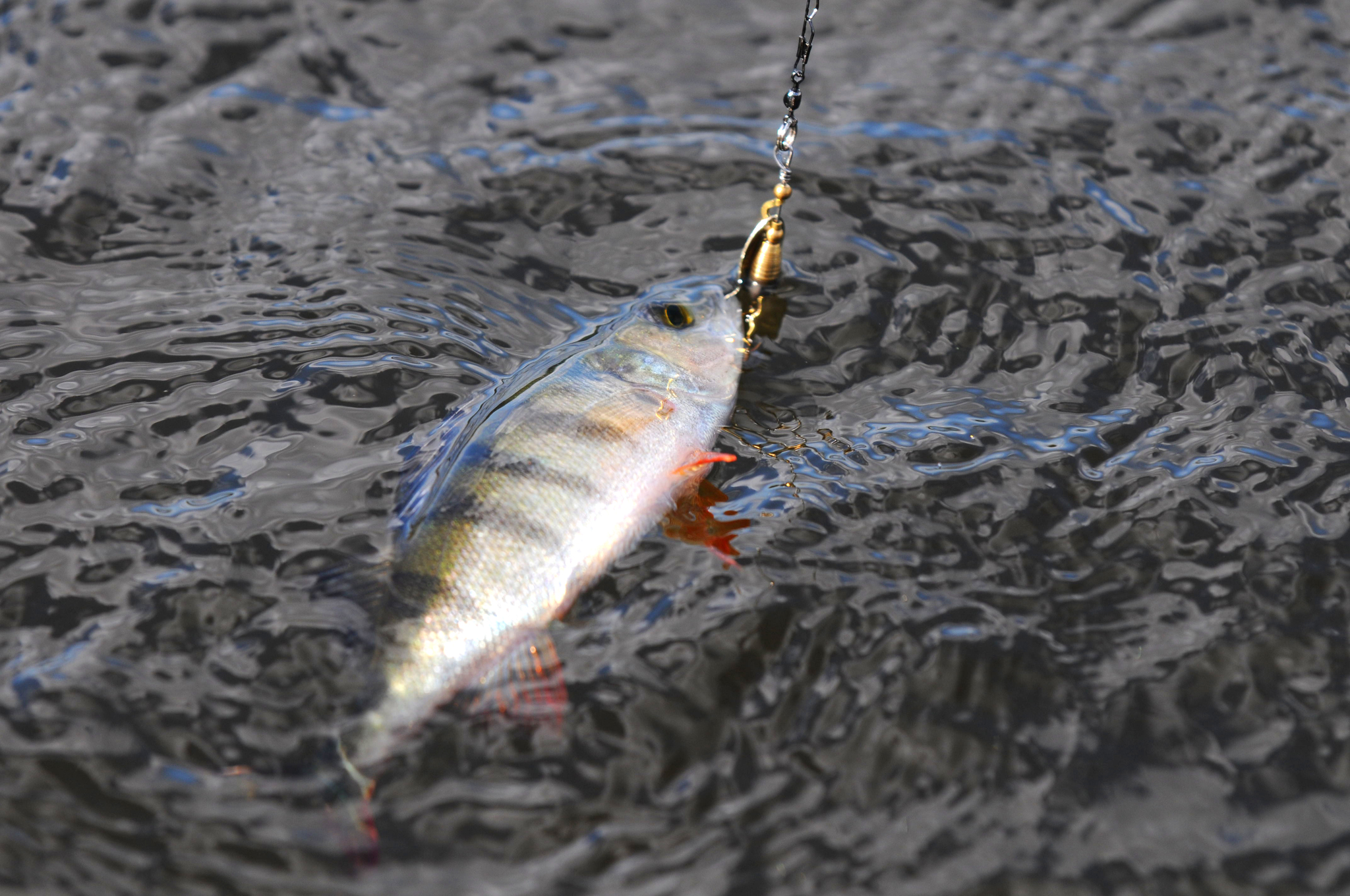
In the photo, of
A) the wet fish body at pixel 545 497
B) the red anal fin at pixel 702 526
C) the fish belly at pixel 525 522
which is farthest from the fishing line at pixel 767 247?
the red anal fin at pixel 702 526

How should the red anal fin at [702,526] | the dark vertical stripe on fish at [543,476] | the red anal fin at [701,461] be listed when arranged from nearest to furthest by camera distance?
the dark vertical stripe on fish at [543,476] → the red anal fin at [702,526] → the red anal fin at [701,461]

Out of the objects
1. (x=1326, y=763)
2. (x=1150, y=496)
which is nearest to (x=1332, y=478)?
(x=1150, y=496)

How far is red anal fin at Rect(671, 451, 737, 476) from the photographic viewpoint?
4688 mm

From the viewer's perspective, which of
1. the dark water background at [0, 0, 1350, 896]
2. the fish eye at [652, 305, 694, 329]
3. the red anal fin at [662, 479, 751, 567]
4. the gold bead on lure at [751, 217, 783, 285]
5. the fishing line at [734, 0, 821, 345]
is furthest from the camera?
the gold bead on lure at [751, 217, 783, 285]

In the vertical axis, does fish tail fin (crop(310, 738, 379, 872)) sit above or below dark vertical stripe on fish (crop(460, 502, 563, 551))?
below

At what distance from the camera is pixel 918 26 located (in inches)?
340

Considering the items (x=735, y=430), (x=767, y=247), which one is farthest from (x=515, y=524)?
(x=767, y=247)

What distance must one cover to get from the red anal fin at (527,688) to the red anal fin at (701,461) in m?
1.00

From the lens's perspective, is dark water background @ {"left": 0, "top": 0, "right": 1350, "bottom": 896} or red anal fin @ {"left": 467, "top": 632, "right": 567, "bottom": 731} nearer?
dark water background @ {"left": 0, "top": 0, "right": 1350, "bottom": 896}

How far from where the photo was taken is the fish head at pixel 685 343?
16.7 feet

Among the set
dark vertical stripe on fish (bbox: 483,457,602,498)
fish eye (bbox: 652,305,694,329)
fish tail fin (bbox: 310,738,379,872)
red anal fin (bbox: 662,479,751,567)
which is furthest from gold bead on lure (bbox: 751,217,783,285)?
fish tail fin (bbox: 310,738,379,872)

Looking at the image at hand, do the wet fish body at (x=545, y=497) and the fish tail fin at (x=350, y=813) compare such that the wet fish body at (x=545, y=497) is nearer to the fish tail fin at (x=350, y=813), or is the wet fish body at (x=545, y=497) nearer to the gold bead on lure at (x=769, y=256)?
the fish tail fin at (x=350, y=813)

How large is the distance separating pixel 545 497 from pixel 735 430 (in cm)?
127

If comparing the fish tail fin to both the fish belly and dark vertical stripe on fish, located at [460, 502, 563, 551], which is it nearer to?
the fish belly
